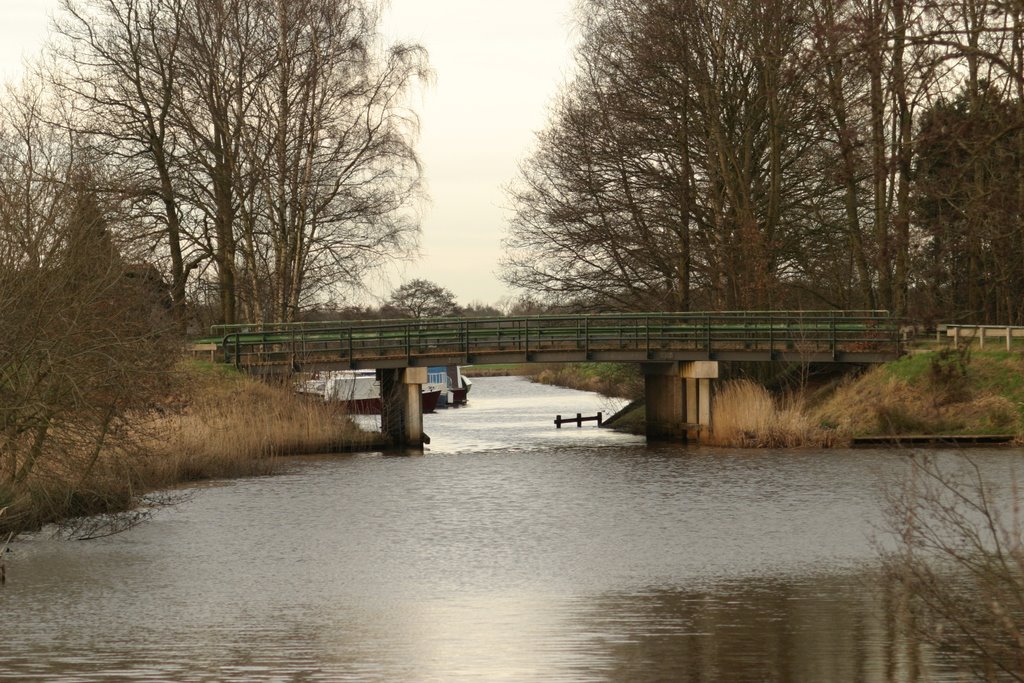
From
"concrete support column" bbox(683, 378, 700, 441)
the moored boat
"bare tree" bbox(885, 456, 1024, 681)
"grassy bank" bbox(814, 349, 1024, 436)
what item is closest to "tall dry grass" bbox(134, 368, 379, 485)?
the moored boat

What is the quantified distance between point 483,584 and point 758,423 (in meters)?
19.8

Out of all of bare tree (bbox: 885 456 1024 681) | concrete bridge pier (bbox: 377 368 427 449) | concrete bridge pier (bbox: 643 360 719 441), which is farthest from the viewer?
concrete bridge pier (bbox: 643 360 719 441)

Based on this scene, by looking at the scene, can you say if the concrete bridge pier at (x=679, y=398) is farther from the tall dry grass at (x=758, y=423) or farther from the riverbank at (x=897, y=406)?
the tall dry grass at (x=758, y=423)

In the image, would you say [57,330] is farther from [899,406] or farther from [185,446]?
[899,406]

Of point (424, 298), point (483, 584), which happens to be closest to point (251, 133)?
point (483, 584)

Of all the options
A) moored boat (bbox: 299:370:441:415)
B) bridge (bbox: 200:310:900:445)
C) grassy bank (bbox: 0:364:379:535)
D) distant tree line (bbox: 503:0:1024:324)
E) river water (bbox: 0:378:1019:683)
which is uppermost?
distant tree line (bbox: 503:0:1024:324)

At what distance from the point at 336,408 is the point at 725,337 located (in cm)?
1119

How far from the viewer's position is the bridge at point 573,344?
36844mm

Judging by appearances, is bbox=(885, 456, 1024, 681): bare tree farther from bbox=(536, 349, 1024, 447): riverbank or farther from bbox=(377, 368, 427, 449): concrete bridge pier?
bbox=(377, 368, 427, 449): concrete bridge pier

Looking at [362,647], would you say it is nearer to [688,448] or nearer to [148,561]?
[148,561]

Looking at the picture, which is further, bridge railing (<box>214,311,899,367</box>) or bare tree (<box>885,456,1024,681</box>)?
bridge railing (<box>214,311,899,367</box>)

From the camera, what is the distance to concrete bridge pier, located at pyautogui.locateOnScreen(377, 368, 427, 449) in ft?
123

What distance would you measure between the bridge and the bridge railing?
0.09 feet

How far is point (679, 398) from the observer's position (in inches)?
1583
